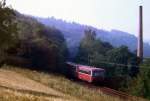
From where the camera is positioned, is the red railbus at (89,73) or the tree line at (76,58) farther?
the tree line at (76,58)

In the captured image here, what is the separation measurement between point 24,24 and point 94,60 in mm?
15841

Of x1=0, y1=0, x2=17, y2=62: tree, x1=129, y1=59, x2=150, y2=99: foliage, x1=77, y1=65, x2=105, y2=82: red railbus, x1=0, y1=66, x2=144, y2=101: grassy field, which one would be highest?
x1=0, y1=0, x2=17, y2=62: tree

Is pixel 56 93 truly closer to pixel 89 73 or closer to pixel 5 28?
pixel 5 28

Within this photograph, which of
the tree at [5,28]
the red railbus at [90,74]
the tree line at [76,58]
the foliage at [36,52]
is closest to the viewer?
the tree at [5,28]

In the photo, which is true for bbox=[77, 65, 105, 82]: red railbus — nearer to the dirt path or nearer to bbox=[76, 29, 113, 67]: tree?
bbox=[76, 29, 113, 67]: tree

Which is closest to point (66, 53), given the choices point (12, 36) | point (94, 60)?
point (94, 60)

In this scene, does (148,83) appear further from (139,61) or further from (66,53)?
(66,53)

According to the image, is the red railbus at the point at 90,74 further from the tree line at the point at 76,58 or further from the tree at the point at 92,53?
the tree at the point at 92,53

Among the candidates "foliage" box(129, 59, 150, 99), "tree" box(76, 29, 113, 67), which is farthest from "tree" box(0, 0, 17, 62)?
"tree" box(76, 29, 113, 67)

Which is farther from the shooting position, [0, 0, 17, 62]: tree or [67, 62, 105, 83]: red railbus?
[67, 62, 105, 83]: red railbus

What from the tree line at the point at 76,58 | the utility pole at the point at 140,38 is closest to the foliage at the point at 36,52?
the tree line at the point at 76,58

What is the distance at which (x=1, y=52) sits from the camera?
27.8 m

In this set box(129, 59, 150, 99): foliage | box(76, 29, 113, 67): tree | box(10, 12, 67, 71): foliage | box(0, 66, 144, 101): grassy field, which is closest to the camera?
box(0, 66, 144, 101): grassy field

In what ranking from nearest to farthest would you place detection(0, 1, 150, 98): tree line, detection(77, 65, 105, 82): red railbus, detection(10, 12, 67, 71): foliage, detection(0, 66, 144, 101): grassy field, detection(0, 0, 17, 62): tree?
detection(0, 66, 144, 101): grassy field → detection(0, 0, 17, 62): tree → detection(77, 65, 105, 82): red railbus → detection(0, 1, 150, 98): tree line → detection(10, 12, 67, 71): foliage
